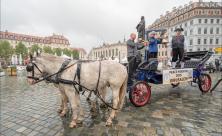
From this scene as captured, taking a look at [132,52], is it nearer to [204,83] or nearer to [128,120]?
[128,120]

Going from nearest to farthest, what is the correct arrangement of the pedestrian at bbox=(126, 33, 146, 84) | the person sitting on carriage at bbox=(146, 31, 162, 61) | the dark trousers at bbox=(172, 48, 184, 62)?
the pedestrian at bbox=(126, 33, 146, 84), the person sitting on carriage at bbox=(146, 31, 162, 61), the dark trousers at bbox=(172, 48, 184, 62)

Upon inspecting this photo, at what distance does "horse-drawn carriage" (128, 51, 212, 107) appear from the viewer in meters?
5.15

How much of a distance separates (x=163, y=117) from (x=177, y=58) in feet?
12.3

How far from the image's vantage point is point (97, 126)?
3.80 metres

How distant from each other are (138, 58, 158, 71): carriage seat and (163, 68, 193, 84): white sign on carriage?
404mm

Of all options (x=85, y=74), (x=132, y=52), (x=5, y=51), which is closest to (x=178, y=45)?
(x=132, y=52)

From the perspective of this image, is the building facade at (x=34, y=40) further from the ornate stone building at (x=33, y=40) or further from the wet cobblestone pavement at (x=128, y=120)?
the wet cobblestone pavement at (x=128, y=120)

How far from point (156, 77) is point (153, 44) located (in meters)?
1.30

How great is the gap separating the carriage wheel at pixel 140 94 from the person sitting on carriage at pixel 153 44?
1588 mm

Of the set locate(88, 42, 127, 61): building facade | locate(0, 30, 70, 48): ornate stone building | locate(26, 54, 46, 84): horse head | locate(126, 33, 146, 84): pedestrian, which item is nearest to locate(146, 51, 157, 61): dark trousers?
locate(126, 33, 146, 84): pedestrian

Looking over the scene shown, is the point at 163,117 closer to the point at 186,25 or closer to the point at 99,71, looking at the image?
the point at 99,71

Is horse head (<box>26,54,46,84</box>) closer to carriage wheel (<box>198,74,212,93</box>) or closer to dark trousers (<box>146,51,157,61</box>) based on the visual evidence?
dark trousers (<box>146,51,157,61</box>)

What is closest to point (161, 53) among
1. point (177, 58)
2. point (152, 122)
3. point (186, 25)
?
point (186, 25)

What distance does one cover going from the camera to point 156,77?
611 cm
